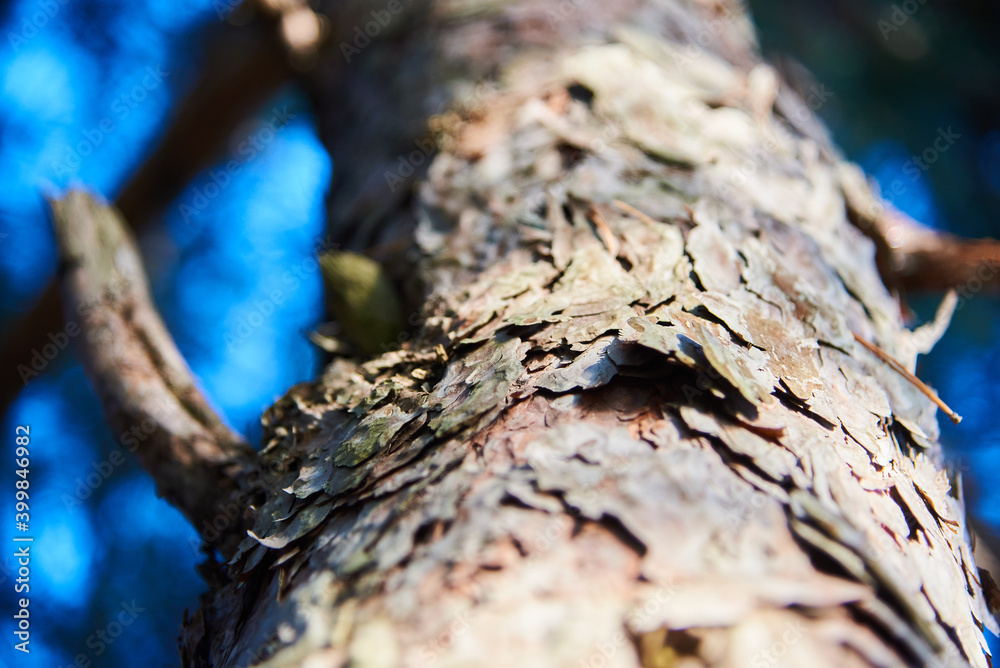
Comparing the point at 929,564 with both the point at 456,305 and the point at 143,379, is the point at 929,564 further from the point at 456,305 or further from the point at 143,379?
the point at 143,379

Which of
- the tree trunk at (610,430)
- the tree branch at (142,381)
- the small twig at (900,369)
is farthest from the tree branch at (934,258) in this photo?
the tree branch at (142,381)

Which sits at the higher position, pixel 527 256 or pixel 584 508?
pixel 584 508

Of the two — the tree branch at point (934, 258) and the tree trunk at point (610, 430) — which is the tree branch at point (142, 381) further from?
the tree branch at point (934, 258)

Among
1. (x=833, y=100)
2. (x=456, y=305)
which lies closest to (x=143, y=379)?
(x=456, y=305)

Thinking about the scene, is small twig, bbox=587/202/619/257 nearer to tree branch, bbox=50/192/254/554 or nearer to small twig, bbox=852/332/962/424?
small twig, bbox=852/332/962/424

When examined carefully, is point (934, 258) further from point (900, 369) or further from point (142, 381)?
point (142, 381)

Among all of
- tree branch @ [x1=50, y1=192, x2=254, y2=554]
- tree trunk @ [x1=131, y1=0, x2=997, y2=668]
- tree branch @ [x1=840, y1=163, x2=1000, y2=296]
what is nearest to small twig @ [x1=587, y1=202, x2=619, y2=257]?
tree trunk @ [x1=131, y1=0, x2=997, y2=668]

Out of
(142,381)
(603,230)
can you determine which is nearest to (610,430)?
(603,230)
